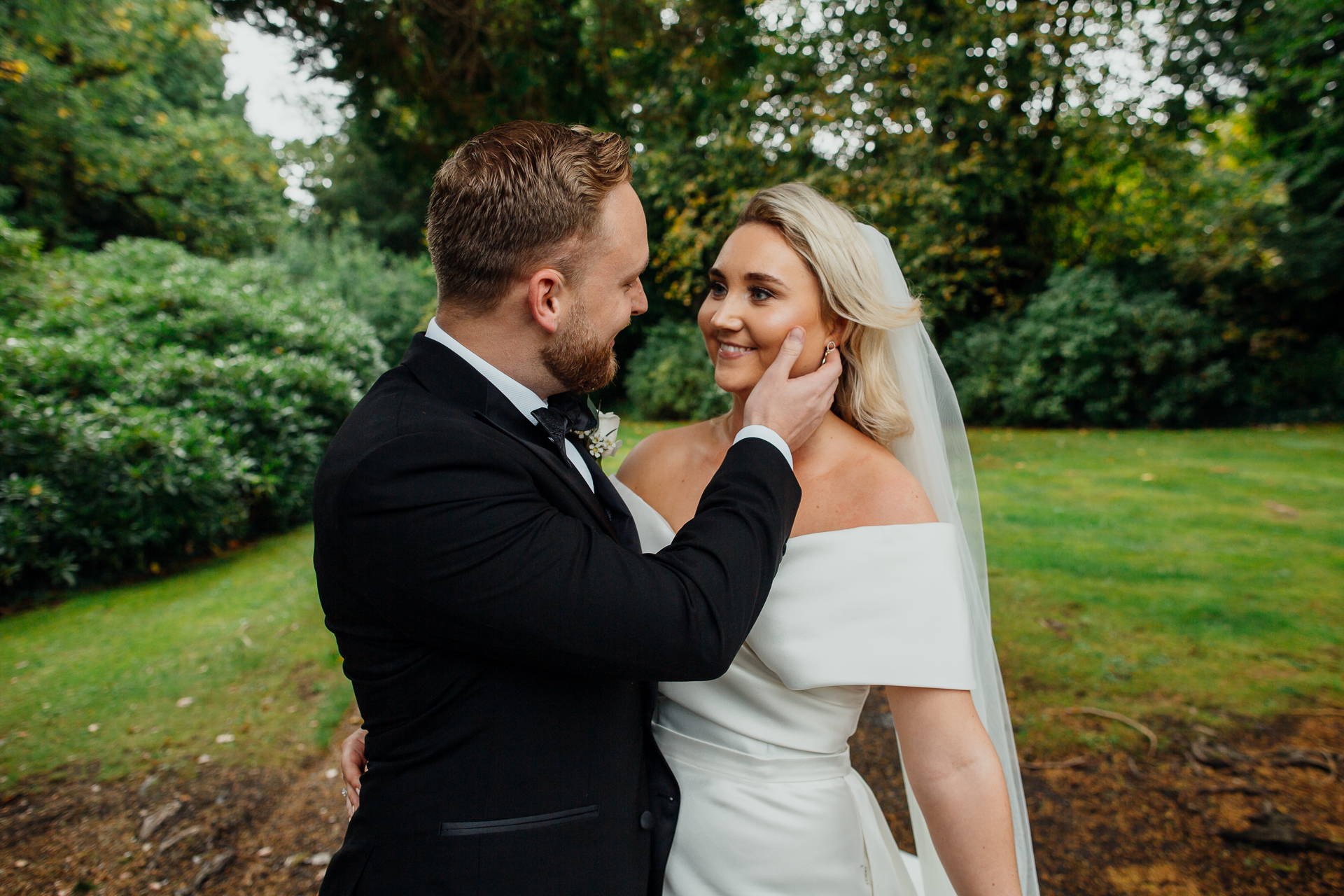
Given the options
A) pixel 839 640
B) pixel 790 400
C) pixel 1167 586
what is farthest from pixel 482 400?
pixel 1167 586

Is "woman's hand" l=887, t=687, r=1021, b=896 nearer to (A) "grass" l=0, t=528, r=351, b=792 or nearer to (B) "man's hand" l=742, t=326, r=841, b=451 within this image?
(B) "man's hand" l=742, t=326, r=841, b=451

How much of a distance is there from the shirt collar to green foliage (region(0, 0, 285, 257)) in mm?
9299

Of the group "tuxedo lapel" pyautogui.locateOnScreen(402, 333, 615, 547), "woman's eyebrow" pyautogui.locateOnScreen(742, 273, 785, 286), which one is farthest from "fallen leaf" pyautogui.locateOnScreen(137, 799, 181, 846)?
"woman's eyebrow" pyautogui.locateOnScreen(742, 273, 785, 286)

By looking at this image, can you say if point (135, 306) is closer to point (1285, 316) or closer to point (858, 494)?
point (858, 494)

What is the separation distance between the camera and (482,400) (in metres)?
1.45

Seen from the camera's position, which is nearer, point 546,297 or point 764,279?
point 546,297

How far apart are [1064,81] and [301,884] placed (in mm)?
13948

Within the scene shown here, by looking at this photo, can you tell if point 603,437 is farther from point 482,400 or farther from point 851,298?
point 851,298

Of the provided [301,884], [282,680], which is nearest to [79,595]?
[282,680]

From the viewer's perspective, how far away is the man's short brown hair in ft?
4.97

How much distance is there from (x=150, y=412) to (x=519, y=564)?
6.60m

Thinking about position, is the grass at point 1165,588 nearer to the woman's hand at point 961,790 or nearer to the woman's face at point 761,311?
the woman's hand at point 961,790

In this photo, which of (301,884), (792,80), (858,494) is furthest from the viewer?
(792,80)

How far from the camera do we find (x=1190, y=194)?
13570mm
